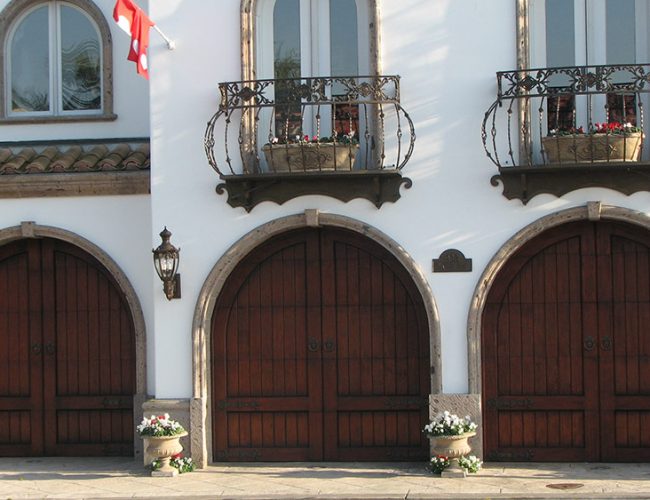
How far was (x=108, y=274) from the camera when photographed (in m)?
15.1

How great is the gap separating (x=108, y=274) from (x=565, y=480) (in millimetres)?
5922

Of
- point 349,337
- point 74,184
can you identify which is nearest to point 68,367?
point 74,184

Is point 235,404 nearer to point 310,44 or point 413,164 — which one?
point 413,164

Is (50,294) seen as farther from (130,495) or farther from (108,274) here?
(130,495)

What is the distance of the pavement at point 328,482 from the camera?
12516 millimetres

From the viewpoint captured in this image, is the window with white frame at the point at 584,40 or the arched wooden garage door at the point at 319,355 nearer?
the window with white frame at the point at 584,40

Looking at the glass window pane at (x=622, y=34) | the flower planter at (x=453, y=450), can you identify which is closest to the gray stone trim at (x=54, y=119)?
the flower planter at (x=453, y=450)

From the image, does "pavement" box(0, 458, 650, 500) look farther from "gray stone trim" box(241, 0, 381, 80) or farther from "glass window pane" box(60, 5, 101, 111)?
"glass window pane" box(60, 5, 101, 111)

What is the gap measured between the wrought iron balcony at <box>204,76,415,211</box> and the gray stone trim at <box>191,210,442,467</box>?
29cm

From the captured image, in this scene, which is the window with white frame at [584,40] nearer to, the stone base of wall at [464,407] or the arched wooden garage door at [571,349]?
the arched wooden garage door at [571,349]

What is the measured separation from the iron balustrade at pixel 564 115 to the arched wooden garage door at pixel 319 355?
186cm

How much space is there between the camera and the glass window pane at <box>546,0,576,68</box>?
13.9 m

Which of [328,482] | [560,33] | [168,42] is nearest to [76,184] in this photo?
[168,42]

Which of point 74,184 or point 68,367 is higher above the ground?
point 74,184
